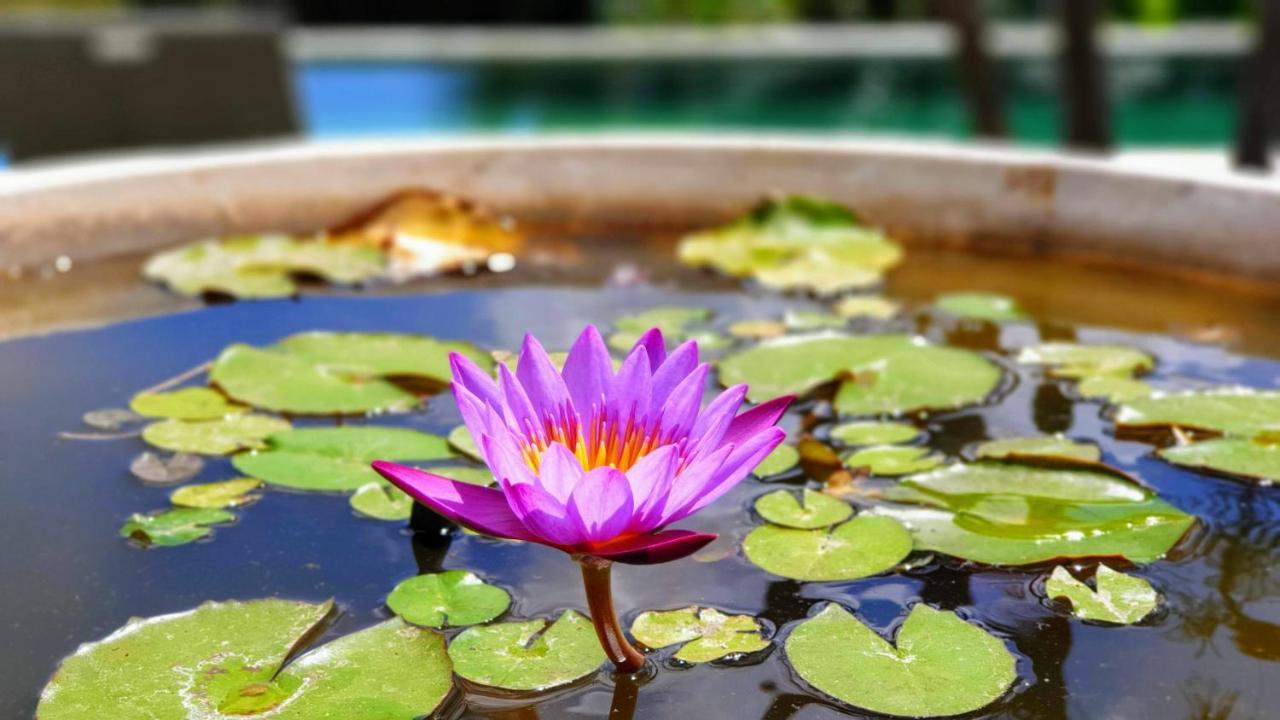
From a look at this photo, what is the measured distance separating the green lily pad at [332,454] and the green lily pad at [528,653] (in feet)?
0.67

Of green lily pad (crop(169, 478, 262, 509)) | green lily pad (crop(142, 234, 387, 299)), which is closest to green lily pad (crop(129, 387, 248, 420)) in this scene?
green lily pad (crop(169, 478, 262, 509))

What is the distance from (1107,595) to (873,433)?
9.6 inches

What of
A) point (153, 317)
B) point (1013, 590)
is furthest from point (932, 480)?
point (153, 317)

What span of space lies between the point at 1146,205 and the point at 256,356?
842 mm

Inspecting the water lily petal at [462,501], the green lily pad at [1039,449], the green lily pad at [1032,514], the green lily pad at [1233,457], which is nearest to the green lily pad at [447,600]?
the water lily petal at [462,501]

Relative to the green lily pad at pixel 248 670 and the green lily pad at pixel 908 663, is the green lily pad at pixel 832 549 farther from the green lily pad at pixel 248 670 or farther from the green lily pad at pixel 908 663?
the green lily pad at pixel 248 670

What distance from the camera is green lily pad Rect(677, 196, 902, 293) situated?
119 cm

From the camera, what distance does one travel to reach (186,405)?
0.86 metres

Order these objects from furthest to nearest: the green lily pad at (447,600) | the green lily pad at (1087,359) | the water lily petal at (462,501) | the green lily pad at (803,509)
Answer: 1. the green lily pad at (1087,359)
2. the green lily pad at (803,509)
3. the green lily pad at (447,600)
4. the water lily petal at (462,501)

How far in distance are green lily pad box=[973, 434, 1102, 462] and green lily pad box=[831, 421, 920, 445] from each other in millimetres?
51

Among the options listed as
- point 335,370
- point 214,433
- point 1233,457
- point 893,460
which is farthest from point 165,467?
point 1233,457

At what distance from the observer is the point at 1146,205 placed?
1.20 m

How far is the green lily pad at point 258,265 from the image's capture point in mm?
1152

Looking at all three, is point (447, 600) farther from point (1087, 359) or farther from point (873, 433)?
point (1087, 359)
